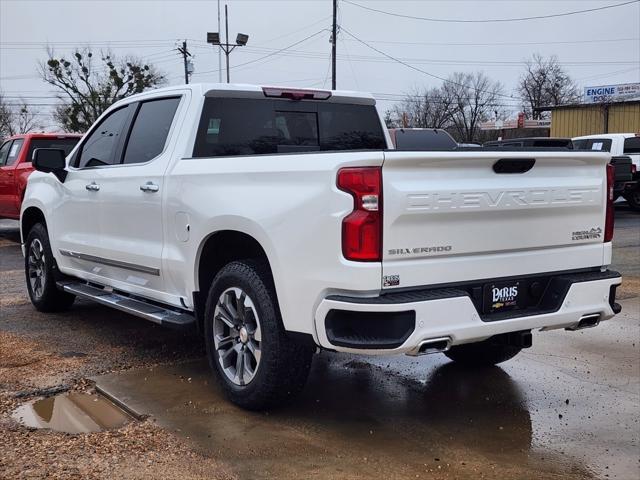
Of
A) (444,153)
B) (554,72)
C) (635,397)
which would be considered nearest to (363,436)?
(444,153)

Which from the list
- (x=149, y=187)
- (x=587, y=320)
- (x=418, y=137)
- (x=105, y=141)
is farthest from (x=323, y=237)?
(x=418, y=137)

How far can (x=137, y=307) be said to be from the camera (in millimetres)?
5062

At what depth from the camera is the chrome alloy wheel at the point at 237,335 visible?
409 cm

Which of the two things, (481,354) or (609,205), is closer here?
(609,205)

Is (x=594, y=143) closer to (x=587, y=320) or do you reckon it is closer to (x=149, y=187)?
(x=587, y=320)

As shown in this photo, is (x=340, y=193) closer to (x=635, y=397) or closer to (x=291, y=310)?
(x=291, y=310)

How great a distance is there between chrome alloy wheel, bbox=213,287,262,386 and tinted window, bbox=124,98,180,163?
142cm

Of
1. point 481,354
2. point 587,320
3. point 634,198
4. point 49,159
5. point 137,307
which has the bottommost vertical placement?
point 481,354

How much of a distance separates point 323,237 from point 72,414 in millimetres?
2011

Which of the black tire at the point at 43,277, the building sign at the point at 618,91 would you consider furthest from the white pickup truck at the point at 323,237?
the building sign at the point at 618,91

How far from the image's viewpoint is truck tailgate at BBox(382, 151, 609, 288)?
11.4ft

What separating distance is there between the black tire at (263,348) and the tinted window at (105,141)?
1.95 meters

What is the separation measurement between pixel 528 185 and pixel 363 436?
1.68 m

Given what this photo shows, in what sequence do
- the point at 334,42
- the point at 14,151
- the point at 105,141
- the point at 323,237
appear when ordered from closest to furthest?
1. the point at 323,237
2. the point at 105,141
3. the point at 14,151
4. the point at 334,42
